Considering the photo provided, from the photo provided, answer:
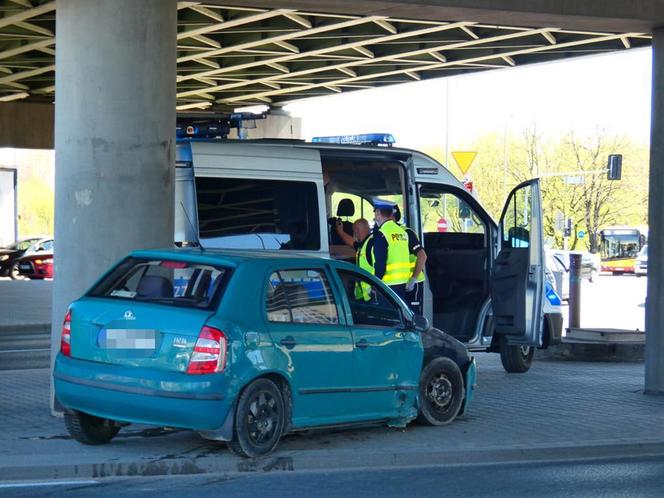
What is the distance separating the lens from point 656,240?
12.7m

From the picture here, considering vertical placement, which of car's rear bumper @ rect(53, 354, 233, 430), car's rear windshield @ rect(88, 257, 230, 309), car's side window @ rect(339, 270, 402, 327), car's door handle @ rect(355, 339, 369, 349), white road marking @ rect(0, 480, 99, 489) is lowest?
white road marking @ rect(0, 480, 99, 489)

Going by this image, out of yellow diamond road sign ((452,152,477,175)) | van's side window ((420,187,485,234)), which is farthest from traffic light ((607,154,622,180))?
van's side window ((420,187,485,234))

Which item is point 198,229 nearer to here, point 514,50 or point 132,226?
point 132,226

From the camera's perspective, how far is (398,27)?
1023 inches

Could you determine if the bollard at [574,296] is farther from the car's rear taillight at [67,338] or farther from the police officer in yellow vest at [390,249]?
the car's rear taillight at [67,338]

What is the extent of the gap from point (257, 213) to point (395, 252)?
1480 millimetres

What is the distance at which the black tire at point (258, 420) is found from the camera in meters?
8.29

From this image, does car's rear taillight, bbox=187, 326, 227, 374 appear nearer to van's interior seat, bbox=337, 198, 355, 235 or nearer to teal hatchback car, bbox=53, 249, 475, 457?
teal hatchback car, bbox=53, 249, 475, 457

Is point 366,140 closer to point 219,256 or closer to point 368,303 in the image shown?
point 368,303

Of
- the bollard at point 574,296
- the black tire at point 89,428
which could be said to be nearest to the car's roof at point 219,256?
the black tire at point 89,428

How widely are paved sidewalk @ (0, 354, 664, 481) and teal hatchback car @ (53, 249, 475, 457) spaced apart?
0.24 meters

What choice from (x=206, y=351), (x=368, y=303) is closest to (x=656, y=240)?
(x=368, y=303)

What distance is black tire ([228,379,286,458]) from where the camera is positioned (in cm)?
829

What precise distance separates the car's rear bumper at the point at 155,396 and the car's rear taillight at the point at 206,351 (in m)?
0.05
